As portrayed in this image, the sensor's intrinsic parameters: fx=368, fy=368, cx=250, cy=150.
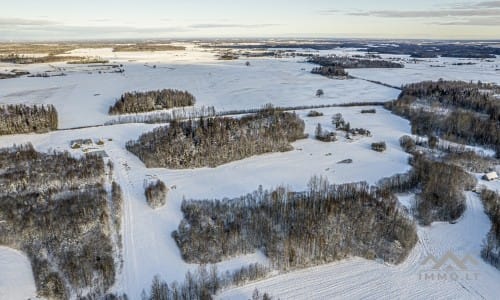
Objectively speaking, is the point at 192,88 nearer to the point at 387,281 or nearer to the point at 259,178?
the point at 259,178

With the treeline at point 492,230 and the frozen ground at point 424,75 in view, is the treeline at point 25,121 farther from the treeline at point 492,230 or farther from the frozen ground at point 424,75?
the frozen ground at point 424,75

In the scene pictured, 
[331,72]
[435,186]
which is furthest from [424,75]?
[435,186]

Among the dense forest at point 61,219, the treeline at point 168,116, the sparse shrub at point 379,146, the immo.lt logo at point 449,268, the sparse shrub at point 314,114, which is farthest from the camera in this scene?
the sparse shrub at point 314,114

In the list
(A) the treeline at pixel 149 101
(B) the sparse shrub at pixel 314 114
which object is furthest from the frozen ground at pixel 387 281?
(A) the treeline at pixel 149 101

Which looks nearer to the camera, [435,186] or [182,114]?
[435,186]

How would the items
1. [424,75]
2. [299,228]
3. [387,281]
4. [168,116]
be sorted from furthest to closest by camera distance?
[424,75], [168,116], [299,228], [387,281]
